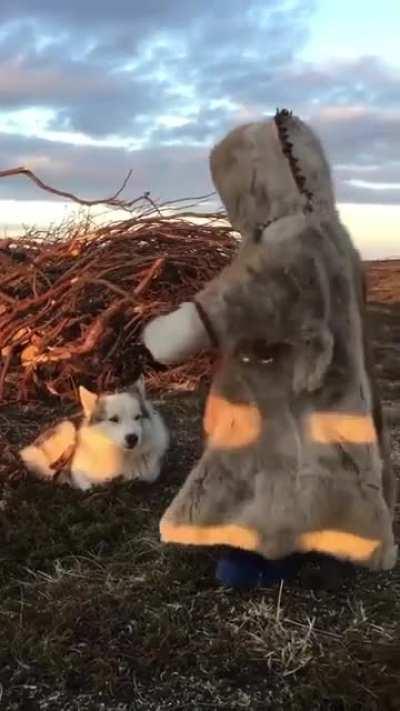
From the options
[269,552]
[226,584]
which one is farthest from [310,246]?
[226,584]

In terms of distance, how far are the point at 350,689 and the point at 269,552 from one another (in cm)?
61

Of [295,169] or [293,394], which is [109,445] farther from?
[295,169]

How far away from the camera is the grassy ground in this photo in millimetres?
Answer: 3164

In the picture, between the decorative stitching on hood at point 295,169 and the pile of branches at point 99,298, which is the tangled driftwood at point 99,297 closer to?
the pile of branches at point 99,298

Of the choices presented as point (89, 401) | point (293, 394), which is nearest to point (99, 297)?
point (89, 401)

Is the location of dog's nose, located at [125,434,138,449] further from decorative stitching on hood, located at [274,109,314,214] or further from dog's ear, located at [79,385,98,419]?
decorative stitching on hood, located at [274,109,314,214]

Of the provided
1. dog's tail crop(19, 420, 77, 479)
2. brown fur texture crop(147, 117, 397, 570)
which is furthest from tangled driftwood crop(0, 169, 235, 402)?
brown fur texture crop(147, 117, 397, 570)

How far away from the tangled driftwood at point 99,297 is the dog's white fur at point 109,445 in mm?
1413

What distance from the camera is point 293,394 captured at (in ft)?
11.4

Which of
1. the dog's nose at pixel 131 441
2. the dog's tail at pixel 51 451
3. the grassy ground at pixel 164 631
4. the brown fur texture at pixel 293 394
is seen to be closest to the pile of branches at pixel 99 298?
the dog's tail at pixel 51 451

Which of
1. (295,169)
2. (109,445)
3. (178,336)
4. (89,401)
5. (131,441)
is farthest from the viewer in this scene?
(89,401)

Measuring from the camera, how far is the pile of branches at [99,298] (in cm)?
743

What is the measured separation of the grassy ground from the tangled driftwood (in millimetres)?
2837

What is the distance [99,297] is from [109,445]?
6.89 feet
